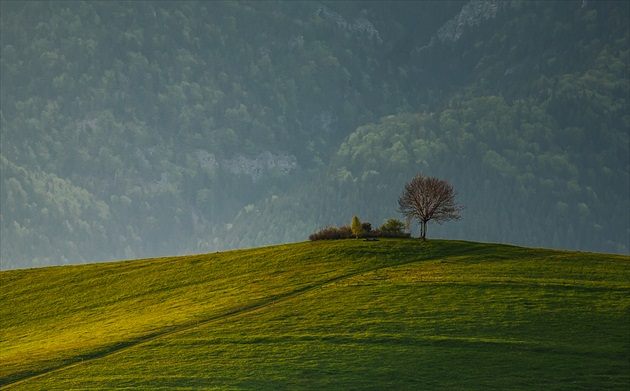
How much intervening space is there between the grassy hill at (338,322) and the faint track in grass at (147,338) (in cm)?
13

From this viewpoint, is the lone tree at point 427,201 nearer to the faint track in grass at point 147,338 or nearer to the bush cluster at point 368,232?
the bush cluster at point 368,232

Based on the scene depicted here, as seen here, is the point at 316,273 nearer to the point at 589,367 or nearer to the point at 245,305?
the point at 245,305

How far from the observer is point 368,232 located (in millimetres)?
108500

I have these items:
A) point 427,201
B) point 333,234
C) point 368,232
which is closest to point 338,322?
point 427,201

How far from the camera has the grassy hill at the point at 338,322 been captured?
198 feet

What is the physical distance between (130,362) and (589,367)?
29.1 m

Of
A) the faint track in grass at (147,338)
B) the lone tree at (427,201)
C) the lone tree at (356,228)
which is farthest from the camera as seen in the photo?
the lone tree at (356,228)

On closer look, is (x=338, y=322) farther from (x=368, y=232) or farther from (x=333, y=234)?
(x=333, y=234)

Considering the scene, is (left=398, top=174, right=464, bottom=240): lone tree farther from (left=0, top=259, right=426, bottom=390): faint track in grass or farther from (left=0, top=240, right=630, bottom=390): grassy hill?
(left=0, top=259, right=426, bottom=390): faint track in grass

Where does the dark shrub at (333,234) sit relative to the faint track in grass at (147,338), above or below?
above

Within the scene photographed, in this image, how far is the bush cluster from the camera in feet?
354

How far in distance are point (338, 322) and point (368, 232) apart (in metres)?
37.8

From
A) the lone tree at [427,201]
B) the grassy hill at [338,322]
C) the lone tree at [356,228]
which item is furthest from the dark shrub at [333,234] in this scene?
the lone tree at [427,201]

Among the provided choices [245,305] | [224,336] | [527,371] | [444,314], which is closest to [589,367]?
[527,371]
